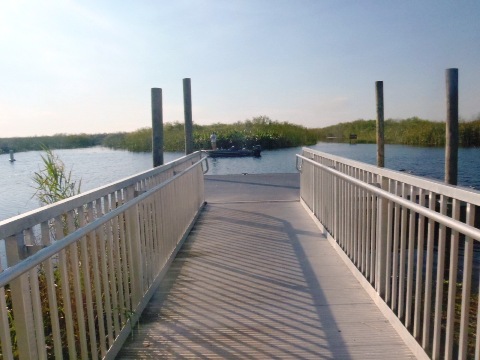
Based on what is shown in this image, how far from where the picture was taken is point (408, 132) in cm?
2769

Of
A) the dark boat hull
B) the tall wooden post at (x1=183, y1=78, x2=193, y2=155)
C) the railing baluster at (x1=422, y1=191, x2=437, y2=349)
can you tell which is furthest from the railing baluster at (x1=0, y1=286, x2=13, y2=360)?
the dark boat hull

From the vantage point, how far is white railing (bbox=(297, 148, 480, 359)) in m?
1.79

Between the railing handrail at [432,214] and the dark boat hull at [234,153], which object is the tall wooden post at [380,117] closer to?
the railing handrail at [432,214]

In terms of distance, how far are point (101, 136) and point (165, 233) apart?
44.8 meters

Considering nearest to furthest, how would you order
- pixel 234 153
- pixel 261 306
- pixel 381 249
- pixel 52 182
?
1. pixel 381 249
2. pixel 261 306
3. pixel 52 182
4. pixel 234 153

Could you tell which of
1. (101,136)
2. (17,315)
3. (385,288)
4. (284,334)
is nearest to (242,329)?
(284,334)

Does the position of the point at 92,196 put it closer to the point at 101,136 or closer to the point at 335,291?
the point at 335,291

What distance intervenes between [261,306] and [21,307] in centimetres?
182

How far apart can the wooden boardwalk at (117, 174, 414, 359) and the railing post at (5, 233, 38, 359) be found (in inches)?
37.6

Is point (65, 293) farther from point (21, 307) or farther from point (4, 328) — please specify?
point (4, 328)

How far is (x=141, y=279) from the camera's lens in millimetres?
2934

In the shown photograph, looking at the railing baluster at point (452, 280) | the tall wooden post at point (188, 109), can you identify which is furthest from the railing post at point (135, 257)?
the tall wooden post at point (188, 109)

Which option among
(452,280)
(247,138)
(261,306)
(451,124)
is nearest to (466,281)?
(452,280)

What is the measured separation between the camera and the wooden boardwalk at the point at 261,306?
2.42 metres
